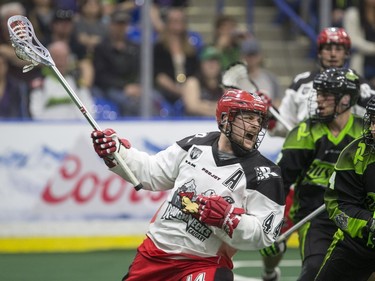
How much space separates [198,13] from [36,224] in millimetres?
2889

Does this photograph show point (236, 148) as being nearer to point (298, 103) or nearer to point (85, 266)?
point (298, 103)

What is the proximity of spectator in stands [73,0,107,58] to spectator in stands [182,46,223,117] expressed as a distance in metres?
0.93

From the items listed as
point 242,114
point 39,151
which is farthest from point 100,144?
point 39,151

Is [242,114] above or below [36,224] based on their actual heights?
above

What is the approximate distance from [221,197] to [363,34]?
5.61m

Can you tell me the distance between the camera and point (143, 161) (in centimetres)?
531

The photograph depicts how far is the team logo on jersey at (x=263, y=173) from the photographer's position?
16.5ft

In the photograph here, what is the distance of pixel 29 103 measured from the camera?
9328 millimetres

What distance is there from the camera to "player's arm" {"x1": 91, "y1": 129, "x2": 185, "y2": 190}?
17.1ft

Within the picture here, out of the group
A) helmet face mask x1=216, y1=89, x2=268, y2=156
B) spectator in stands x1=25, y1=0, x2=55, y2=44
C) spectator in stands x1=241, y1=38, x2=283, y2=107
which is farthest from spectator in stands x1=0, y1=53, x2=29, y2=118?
helmet face mask x1=216, y1=89, x2=268, y2=156

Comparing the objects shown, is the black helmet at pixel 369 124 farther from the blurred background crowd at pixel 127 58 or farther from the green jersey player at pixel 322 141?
the blurred background crowd at pixel 127 58

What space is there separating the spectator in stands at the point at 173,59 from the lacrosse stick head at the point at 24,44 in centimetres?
416

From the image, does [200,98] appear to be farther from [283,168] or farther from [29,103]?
[283,168]

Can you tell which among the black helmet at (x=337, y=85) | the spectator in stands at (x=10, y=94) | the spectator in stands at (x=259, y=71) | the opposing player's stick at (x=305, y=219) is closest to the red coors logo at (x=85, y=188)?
the spectator in stands at (x=10, y=94)
